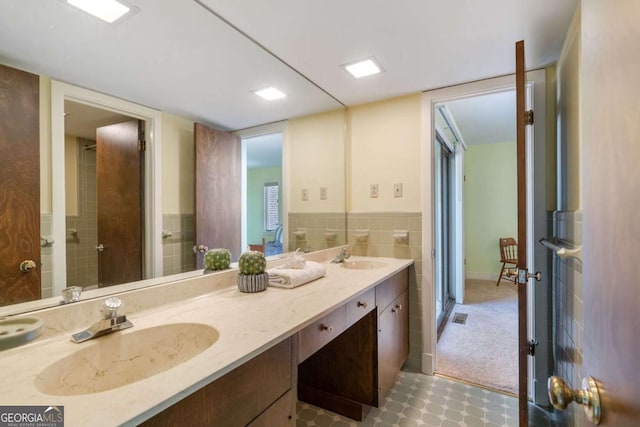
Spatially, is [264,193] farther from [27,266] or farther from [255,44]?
[27,266]

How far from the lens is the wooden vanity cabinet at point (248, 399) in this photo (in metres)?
0.65

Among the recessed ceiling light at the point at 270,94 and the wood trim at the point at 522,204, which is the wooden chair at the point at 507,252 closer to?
the wood trim at the point at 522,204

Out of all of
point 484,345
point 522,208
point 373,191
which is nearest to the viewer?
point 522,208

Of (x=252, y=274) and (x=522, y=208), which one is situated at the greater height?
(x=522, y=208)

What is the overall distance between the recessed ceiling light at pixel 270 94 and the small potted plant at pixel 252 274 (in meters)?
0.99

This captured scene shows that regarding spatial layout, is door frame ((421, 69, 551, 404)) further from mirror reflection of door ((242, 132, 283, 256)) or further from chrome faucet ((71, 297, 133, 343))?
chrome faucet ((71, 297, 133, 343))

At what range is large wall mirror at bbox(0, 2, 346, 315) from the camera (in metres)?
0.92

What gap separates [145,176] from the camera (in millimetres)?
1219

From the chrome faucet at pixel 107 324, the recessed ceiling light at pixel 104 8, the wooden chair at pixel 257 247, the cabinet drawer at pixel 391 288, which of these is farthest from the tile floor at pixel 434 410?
the recessed ceiling light at pixel 104 8

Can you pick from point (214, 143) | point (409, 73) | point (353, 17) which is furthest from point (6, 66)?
point (409, 73)

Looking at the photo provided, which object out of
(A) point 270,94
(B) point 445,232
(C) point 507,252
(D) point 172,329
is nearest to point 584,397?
(D) point 172,329

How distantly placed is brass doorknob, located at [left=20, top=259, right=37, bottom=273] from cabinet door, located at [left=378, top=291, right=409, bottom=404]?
153 centimetres

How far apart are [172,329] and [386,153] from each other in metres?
1.96

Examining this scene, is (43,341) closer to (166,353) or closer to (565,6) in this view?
(166,353)
